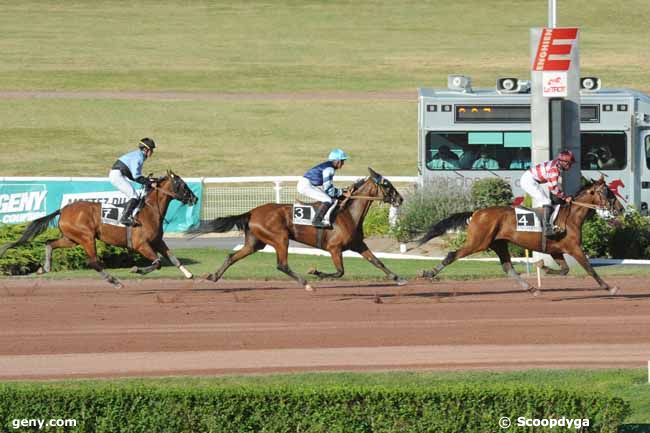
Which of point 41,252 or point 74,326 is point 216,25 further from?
point 74,326

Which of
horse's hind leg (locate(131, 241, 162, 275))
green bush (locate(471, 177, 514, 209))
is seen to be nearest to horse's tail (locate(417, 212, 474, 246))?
horse's hind leg (locate(131, 241, 162, 275))

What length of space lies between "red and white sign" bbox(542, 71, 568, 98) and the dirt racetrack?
8.93 ft

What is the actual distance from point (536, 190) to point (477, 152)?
874 centimetres

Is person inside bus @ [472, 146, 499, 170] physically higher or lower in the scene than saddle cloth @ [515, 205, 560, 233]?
higher

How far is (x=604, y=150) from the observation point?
25625 millimetres

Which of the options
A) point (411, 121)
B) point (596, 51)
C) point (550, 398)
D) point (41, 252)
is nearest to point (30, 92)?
point (411, 121)

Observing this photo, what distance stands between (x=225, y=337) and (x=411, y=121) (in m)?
33.7

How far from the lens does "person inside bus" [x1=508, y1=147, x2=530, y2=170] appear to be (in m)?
25.7

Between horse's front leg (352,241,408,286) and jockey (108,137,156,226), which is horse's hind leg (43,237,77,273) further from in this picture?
horse's front leg (352,241,408,286)

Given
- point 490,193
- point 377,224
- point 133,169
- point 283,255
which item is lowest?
point 283,255

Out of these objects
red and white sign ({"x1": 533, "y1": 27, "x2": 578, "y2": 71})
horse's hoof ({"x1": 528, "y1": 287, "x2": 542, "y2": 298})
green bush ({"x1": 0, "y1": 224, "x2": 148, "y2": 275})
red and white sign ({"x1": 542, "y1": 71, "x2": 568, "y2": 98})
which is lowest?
horse's hoof ({"x1": 528, "y1": 287, "x2": 542, "y2": 298})

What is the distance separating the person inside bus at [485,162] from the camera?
25719mm

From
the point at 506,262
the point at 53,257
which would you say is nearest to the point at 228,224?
the point at 506,262

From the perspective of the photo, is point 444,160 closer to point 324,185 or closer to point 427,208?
point 427,208
